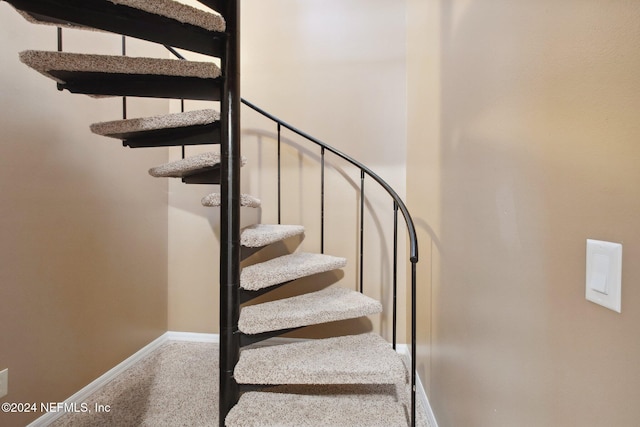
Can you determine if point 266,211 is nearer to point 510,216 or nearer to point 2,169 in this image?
point 2,169

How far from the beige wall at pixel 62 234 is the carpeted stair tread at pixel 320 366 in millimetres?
1006

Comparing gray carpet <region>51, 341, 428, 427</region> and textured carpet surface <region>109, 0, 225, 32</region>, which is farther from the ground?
textured carpet surface <region>109, 0, 225, 32</region>

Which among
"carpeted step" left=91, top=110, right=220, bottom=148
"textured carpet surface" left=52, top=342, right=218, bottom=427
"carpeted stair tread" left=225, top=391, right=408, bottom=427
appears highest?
"carpeted step" left=91, top=110, right=220, bottom=148

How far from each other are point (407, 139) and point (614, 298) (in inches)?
71.4

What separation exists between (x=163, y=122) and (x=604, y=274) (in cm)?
162

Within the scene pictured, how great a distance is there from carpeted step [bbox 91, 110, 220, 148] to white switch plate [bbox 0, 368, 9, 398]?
1161 millimetres

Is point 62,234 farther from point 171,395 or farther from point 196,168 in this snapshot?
point 171,395

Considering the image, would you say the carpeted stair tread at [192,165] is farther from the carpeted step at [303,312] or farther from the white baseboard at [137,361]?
the white baseboard at [137,361]

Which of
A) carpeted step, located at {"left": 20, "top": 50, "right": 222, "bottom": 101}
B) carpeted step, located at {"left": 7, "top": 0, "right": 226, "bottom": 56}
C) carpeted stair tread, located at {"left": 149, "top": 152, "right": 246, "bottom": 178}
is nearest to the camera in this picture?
carpeted step, located at {"left": 7, "top": 0, "right": 226, "bottom": 56}

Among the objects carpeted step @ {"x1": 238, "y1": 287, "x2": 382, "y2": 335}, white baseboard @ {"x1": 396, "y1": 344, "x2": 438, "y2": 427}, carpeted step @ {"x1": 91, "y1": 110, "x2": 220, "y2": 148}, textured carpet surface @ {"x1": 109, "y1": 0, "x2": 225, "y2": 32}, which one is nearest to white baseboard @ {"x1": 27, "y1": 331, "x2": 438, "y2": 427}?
white baseboard @ {"x1": 396, "y1": 344, "x2": 438, "y2": 427}

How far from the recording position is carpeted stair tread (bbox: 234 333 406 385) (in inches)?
49.4

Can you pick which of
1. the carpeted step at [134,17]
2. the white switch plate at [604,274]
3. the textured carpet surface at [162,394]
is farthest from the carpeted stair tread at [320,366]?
the carpeted step at [134,17]

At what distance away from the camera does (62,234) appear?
4.90 feet
